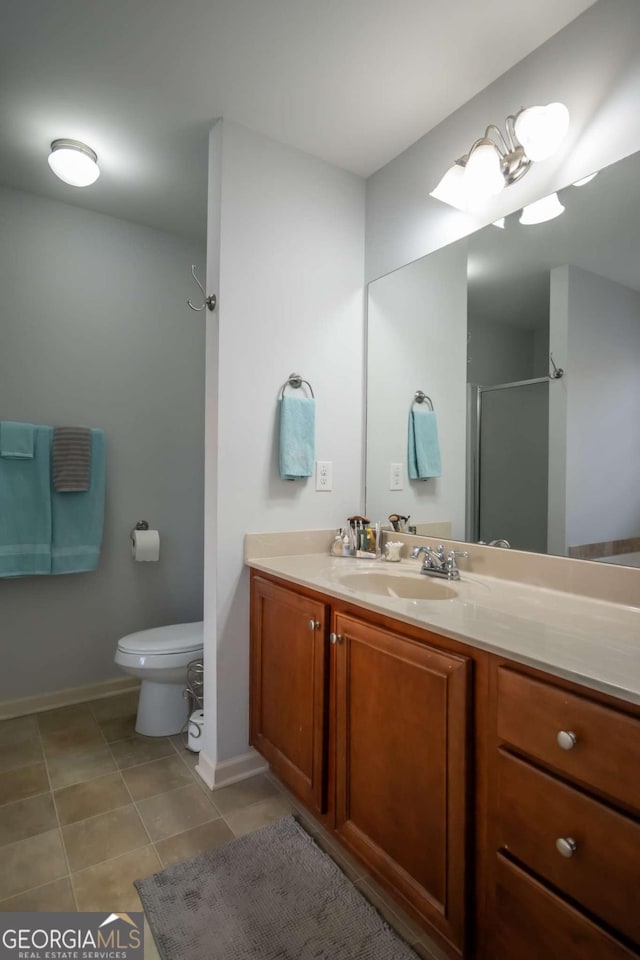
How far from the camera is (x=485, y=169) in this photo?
59.6 inches

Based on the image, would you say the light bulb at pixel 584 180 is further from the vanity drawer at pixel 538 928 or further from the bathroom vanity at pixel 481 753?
the vanity drawer at pixel 538 928

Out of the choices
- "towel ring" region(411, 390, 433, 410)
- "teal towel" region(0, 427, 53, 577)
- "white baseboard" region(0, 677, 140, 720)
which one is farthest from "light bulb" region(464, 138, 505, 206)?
"white baseboard" region(0, 677, 140, 720)

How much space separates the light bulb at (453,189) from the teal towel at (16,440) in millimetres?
2059

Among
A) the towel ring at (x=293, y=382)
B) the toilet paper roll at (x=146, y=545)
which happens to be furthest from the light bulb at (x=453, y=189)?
the toilet paper roll at (x=146, y=545)

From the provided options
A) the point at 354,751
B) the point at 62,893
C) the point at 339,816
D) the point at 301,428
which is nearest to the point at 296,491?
the point at 301,428

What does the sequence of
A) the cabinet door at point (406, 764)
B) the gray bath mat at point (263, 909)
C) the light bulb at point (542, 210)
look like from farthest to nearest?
1. the light bulb at point (542, 210)
2. the gray bath mat at point (263, 909)
3. the cabinet door at point (406, 764)

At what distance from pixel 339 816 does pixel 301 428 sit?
130 cm

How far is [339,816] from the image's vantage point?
1359 millimetres

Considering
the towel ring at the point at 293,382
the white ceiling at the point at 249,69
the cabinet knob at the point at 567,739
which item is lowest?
the cabinet knob at the point at 567,739

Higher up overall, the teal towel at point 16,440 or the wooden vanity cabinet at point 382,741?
the teal towel at point 16,440

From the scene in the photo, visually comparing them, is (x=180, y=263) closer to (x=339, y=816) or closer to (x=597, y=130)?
(x=597, y=130)

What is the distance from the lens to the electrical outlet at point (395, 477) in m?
2.04

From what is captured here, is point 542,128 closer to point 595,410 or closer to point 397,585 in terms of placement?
point 595,410

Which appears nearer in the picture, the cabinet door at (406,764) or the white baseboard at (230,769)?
the cabinet door at (406,764)
